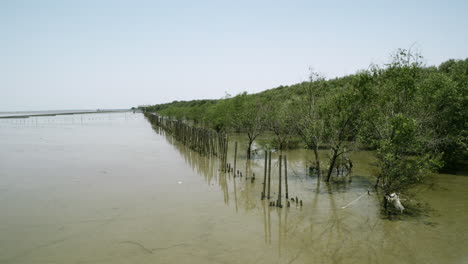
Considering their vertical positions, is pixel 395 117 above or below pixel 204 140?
above

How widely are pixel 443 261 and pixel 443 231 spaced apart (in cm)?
227

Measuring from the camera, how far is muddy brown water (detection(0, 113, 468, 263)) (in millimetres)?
8766

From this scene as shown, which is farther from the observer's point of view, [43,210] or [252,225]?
[43,210]

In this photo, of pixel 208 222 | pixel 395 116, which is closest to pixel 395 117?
pixel 395 116

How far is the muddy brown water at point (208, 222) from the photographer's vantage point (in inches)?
345

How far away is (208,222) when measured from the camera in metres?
11.2

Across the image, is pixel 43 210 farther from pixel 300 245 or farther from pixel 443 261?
pixel 443 261

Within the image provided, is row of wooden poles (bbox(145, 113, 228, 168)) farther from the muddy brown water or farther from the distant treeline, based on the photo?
the distant treeline

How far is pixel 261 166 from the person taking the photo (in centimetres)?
2081

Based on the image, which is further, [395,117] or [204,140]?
[204,140]

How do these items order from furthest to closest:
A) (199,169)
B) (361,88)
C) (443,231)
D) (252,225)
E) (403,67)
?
(199,169) → (361,88) → (403,67) → (252,225) → (443,231)

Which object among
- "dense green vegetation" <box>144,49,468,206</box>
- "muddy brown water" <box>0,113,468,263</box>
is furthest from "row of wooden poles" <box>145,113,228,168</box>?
"dense green vegetation" <box>144,49,468,206</box>

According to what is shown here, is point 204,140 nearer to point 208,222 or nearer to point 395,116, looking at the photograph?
point 208,222

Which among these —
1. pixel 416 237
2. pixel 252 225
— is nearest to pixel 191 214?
pixel 252 225
